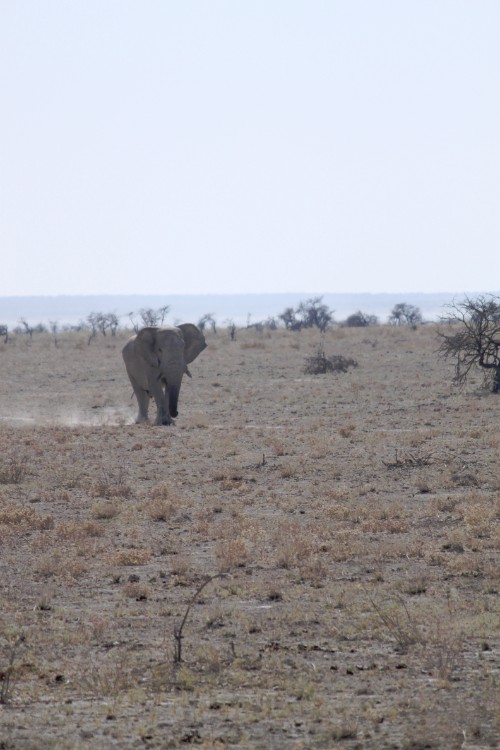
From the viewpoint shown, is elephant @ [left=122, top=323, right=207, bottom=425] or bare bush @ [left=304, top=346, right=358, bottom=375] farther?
bare bush @ [left=304, top=346, right=358, bottom=375]

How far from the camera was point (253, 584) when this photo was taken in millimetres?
11094

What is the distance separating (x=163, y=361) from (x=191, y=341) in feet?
6.76

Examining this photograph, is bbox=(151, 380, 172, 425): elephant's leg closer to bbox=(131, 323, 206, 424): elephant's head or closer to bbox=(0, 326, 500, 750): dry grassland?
bbox=(131, 323, 206, 424): elephant's head

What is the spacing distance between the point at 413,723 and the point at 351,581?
405 centimetres

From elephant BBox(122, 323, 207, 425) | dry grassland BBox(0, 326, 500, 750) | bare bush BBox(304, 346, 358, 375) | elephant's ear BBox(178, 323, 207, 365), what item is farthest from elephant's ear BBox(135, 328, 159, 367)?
bare bush BBox(304, 346, 358, 375)

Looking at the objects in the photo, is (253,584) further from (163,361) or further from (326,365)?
(326,365)

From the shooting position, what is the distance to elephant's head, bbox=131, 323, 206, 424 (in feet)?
86.5

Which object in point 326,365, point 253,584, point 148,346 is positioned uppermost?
point 148,346

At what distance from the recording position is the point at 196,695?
25.7 ft

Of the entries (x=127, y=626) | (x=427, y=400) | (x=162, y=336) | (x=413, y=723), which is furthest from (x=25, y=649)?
(x=427, y=400)

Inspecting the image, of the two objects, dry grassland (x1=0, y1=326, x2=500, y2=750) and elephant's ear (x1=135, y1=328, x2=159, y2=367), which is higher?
elephant's ear (x1=135, y1=328, x2=159, y2=367)

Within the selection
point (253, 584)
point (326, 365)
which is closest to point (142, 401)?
point (326, 365)

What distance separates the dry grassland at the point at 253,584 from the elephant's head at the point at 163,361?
29.8 inches

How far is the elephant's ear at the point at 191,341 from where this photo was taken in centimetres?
2838
